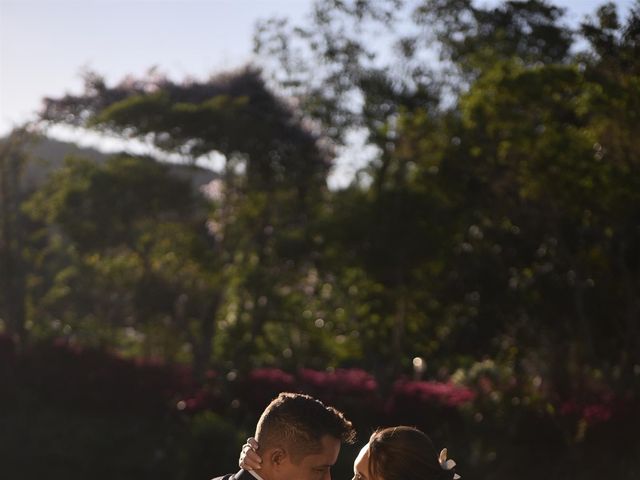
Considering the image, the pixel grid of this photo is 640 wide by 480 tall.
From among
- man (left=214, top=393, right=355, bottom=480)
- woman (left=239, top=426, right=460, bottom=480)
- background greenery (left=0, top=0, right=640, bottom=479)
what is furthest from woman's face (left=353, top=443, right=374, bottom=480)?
background greenery (left=0, top=0, right=640, bottom=479)

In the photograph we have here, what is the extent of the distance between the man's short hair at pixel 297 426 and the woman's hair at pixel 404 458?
196 mm

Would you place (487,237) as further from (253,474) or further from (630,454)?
(253,474)

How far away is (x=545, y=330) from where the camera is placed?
1619cm

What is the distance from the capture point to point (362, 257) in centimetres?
1625

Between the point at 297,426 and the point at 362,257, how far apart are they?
12725 millimetres

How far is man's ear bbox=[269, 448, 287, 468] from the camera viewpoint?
3.56 metres

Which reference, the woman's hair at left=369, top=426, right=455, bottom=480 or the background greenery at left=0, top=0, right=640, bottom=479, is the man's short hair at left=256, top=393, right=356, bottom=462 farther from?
the background greenery at left=0, top=0, right=640, bottom=479

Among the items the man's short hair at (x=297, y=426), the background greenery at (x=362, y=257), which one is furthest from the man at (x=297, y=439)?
the background greenery at (x=362, y=257)

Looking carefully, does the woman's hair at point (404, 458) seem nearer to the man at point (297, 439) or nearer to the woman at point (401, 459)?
the woman at point (401, 459)

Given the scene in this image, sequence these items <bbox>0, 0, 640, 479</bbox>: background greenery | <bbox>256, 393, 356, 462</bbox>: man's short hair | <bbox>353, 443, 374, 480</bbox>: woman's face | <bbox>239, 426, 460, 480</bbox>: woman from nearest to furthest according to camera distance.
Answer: <bbox>256, 393, 356, 462</bbox>: man's short hair, <bbox>239, 426, 460, 480</bbox>: woman, <bbox>353, 443, 374, 480</bbox>: woman's face, <bbox>0, 0, 640, 479</bbox>: background greenery

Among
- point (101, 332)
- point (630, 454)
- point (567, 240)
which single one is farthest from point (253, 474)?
point (101, 332)

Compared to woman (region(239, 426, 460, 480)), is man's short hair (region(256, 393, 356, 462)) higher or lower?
higher

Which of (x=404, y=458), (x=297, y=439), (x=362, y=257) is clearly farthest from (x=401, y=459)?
(x=362, y=257)

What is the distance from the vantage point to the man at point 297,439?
3.55m
